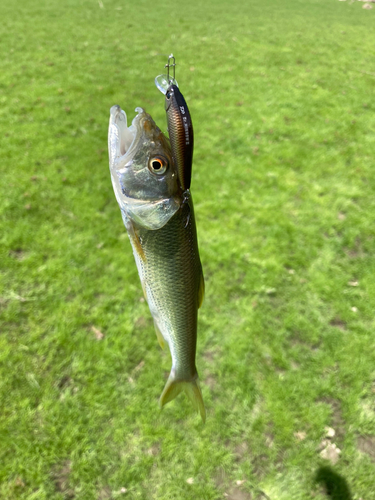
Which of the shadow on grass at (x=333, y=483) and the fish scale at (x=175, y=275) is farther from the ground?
the fish scale at (x=175, y=275)

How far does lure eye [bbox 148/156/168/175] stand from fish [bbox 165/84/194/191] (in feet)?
0.18

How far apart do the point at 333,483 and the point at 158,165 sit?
3.39 m

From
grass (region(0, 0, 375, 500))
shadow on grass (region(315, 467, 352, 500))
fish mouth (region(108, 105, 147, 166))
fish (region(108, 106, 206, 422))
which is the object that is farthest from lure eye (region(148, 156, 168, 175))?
shadow on grass (region(315, 467, 352, 500))

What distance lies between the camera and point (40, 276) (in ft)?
13.4

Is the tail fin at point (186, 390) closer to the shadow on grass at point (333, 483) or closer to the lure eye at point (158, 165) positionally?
the lure eye at point (158, 165)

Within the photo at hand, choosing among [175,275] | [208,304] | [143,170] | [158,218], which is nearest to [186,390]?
[175,275]

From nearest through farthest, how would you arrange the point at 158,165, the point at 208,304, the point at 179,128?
the point at 179,128, the point at 158,165, the point at 208,304

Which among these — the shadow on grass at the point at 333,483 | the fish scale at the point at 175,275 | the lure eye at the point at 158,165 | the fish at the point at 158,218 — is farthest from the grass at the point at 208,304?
the lure eye at the point at 158,165

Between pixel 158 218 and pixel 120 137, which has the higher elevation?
pixel 120 137

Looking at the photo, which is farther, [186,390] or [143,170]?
[186,390]

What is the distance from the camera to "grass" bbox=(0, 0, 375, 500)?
2.91m

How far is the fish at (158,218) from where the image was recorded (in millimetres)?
1303

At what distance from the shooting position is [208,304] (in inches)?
159

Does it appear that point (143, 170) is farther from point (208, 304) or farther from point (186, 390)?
point (208, 304)
